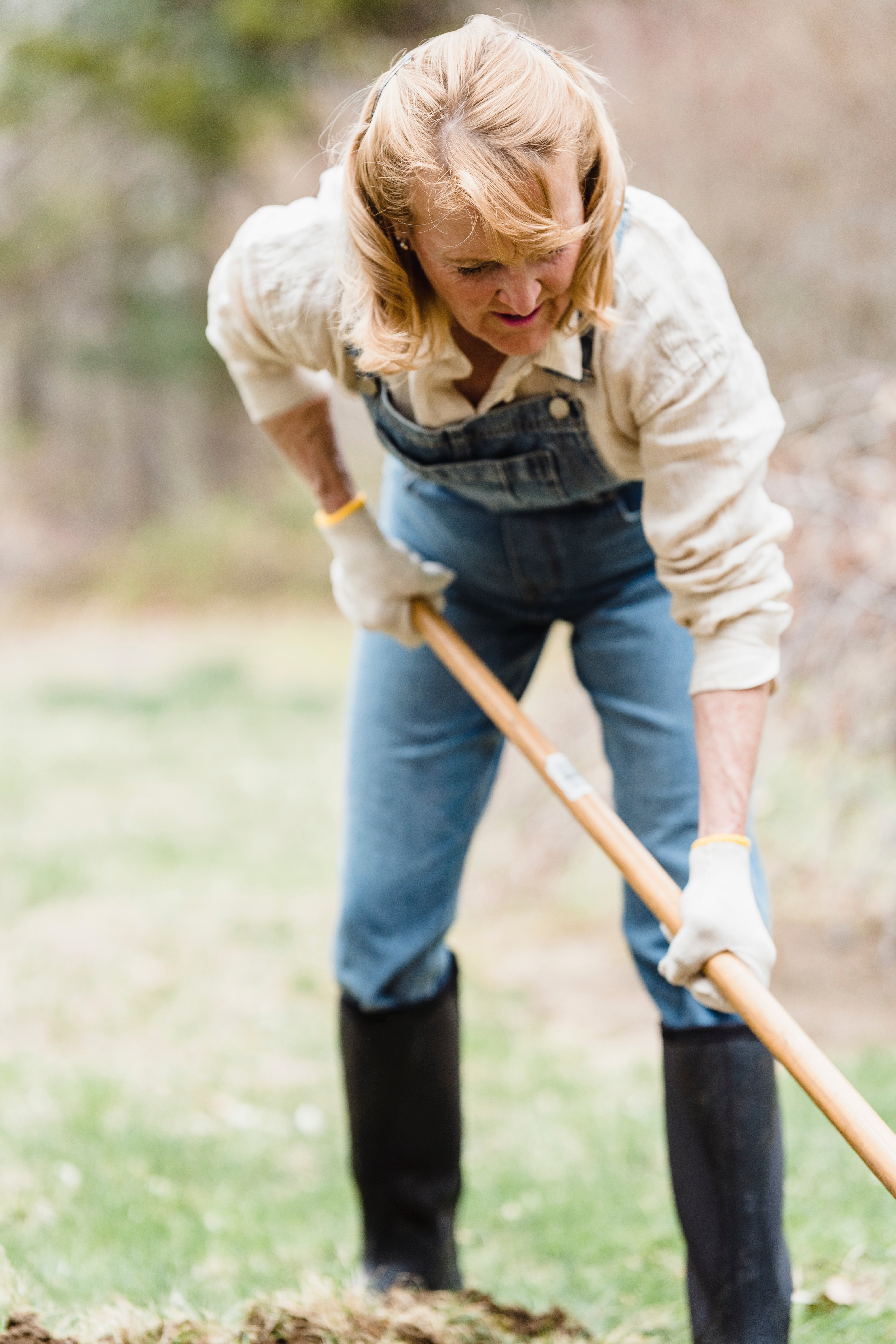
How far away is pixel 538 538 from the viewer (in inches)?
78.8

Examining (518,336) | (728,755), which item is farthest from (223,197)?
(728,755)

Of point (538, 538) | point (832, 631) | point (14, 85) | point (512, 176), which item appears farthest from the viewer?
point (14, 85)

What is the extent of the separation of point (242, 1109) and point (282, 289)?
214 centimetres

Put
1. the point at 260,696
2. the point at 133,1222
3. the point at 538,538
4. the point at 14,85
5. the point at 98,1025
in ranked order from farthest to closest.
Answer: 1. the point at 14,85
2. the point at 260,696
3. the point at 98,1025
4. the point at 133,1222
5. the point at 538,538

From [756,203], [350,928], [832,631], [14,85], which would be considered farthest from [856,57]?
[14,85]

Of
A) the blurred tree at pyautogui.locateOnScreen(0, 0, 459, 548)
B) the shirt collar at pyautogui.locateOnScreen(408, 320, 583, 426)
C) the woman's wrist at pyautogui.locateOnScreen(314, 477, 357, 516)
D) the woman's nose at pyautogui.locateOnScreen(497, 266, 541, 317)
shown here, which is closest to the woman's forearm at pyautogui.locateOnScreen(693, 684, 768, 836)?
the shirt collar at pyautogui.locateOnScreen(408, 320, 583, 426)

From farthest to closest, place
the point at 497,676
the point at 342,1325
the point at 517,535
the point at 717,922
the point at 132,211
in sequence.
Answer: the point at 132,211 → the point at 497,676 → the point at 517,535 → the point at 342,1325 → the point at 717,922

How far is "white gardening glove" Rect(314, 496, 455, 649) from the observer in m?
2.11

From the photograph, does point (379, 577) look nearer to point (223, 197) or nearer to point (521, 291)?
point (521, 291)

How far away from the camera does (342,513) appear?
2.25 metres

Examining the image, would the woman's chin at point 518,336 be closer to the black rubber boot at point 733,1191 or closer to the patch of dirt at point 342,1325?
the black rubber boot at point 733,1191

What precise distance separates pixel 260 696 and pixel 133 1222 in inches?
229

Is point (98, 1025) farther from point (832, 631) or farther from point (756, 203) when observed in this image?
point (756, 203)

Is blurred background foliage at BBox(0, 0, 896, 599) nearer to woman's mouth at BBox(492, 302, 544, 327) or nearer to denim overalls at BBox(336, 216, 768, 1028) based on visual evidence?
denim overalls at BBox(336, 216, 768, 1028)
